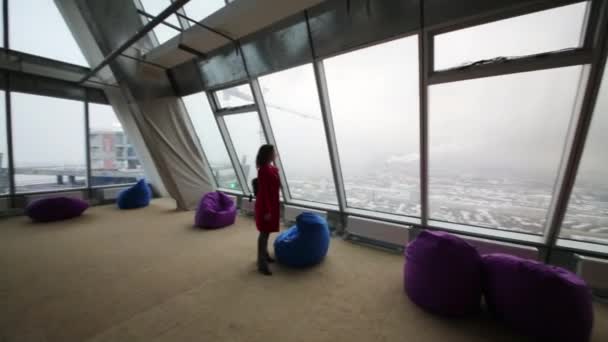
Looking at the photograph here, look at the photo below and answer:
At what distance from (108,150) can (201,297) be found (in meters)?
6.24

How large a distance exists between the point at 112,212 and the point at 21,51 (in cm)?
371

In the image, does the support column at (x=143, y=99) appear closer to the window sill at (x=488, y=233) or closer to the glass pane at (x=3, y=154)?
the glass pane at (x=3, y=154)

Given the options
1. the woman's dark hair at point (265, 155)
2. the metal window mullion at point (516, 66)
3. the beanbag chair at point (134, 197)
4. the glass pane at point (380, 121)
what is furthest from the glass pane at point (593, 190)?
the beanbag chair at point (134, 197)

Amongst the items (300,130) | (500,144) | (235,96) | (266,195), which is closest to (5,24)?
(235,96)

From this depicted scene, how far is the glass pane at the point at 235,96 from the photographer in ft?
14.2

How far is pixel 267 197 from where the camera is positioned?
8.43ft

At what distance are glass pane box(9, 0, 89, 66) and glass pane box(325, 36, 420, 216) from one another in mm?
6040

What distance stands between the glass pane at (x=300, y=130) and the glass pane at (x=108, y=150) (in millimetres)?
4977

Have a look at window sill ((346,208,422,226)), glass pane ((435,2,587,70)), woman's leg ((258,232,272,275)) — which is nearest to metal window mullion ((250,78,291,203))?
window sill ((346,208,422,226))

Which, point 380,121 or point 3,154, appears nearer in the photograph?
point 380,121

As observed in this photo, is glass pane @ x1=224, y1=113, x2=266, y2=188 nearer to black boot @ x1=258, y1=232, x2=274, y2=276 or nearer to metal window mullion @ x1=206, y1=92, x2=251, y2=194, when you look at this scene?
metal window mullion @ x1=206, y1=92, x2=251, y2=194

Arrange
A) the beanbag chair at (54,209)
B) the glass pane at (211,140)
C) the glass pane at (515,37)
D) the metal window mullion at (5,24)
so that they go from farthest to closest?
the glass pane at (211,140) → the beanbag chair at (54,209) → the metal window mullion at (5,24) → the glass pane at (515,37)

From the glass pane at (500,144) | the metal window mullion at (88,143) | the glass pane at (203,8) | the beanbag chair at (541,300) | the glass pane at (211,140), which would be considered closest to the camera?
the beanbag chair at (541,300)

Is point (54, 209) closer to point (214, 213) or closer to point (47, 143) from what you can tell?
point (47, 143)
